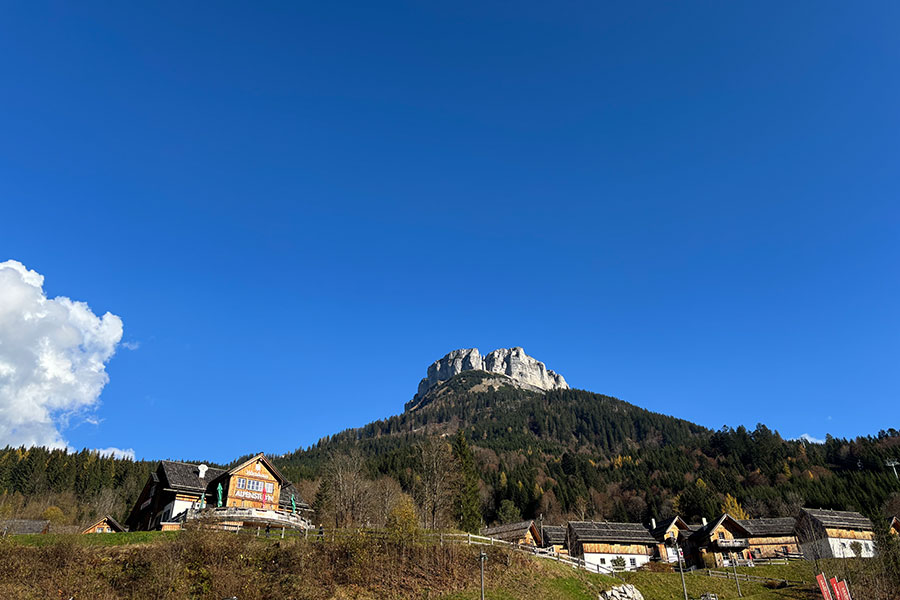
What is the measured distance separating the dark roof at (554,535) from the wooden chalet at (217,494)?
38054 millimetres

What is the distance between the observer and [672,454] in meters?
164

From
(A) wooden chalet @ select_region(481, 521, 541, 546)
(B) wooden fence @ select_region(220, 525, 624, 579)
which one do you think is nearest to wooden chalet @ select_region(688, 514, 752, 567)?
(A) wooden chalet @ select_region(481, 521, 541, 546)

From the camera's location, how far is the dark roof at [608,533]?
74438 millimetres

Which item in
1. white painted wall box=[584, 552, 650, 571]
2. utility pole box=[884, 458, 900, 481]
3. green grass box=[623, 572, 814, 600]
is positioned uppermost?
utility pole box=[884, 458, 900, 481]

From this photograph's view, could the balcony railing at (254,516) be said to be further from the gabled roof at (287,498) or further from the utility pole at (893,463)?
the utility pole at (893,463)

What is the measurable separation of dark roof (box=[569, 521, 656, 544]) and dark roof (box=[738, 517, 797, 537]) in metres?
17.4

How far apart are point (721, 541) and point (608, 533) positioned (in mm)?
17335

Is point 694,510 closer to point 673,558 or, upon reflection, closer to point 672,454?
point 673,558

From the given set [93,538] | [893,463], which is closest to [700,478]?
[893,463]

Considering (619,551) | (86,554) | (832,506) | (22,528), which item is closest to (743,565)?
(619,551)

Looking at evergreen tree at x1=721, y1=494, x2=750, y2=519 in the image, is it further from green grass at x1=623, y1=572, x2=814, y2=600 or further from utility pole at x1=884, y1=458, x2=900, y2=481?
green grass at x1=623, y1=572, x2=814, y2=600

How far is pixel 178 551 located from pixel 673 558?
244 ft

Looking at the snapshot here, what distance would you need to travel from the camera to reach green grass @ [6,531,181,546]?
34150 millimetres

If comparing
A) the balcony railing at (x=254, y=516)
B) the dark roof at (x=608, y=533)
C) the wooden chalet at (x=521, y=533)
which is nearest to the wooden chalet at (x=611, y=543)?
the dark roof at (x=608, y=533)
